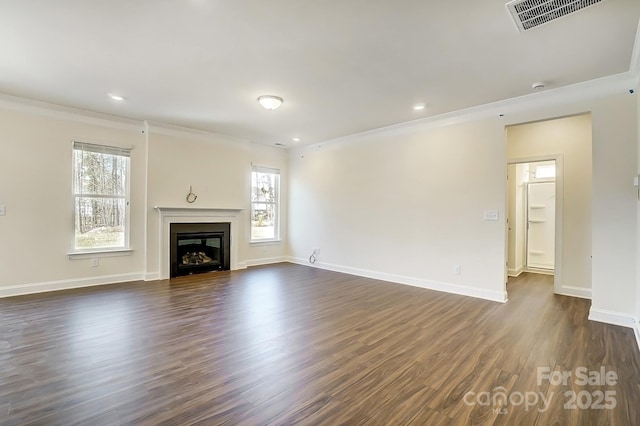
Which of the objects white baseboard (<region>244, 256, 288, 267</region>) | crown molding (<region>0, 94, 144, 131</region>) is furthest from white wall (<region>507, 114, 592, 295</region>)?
crown molding (<region>0, 94, 144, 131</region>)

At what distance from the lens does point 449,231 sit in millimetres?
4766

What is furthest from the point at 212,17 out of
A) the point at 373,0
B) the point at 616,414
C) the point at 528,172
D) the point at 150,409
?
the point at 528,172

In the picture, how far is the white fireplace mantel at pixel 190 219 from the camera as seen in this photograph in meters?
5.50

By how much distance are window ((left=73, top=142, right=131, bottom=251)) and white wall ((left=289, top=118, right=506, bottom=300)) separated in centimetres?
A: 354

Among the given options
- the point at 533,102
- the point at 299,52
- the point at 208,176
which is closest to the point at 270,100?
the point at 299,52

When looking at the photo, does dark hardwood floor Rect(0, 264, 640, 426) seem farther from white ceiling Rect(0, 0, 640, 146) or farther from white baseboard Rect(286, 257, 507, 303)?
white ceiling Rect(0, 0, 640, 146)

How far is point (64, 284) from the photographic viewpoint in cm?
465

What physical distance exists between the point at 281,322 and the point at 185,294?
6.26ft

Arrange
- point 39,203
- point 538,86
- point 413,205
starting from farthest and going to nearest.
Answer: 1. point 413,205
2. point 39,203
3. point 538,86

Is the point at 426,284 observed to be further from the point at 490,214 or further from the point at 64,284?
the point at 64,284

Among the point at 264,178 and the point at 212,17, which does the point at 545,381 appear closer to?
the point at 212,17

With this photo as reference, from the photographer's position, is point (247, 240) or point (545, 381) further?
point (247, 240)

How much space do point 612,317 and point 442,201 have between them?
2375mm

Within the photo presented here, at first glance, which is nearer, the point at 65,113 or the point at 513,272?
the point at 65,113
